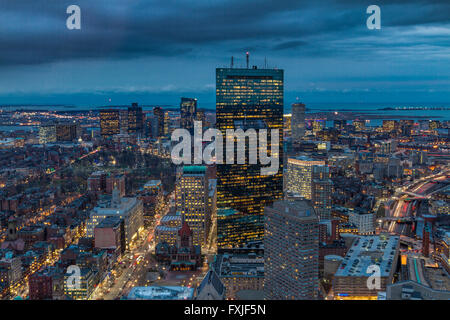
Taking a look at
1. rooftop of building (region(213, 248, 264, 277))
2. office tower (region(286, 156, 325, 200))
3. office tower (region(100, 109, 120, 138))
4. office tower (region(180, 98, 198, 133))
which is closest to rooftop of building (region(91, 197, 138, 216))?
rooftop of building (region(213, 248, 264, 277))

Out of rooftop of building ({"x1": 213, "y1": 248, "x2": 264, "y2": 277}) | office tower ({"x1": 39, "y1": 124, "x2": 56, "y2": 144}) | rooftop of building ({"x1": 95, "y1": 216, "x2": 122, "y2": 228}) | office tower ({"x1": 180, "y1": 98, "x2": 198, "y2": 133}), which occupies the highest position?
office tower ({"x1": 180, "y1": 98, "x2": 198, "y2": 133})

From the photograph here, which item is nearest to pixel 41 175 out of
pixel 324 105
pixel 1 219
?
pixel 1 219

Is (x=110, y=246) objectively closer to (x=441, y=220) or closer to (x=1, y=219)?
(x=1, y=219)

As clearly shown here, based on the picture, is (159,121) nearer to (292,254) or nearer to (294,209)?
(294,209)

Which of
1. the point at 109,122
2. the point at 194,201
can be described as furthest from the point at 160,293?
the point at 109,122

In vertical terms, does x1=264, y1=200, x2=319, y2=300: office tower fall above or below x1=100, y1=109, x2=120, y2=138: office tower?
below

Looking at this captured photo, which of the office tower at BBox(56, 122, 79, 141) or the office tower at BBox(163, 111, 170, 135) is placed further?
the office tower at BBox(163, 111, 170, 135)

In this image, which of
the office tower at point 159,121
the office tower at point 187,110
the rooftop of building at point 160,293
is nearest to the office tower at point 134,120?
the office tower at point 159,121

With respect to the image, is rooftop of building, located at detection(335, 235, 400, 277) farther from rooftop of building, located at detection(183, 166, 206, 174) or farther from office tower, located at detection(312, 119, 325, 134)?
office tower, located at detection(312, 119, 325, 134)
